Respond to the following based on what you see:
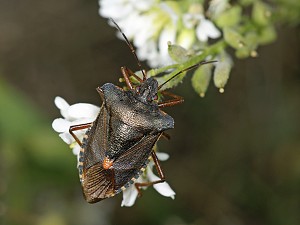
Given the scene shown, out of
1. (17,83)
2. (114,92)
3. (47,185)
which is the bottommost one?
(47,185)

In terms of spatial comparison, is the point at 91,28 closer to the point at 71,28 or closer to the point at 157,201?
the point at 71,28

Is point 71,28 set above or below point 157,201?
above

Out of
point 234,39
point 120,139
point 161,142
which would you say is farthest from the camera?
point 161,142

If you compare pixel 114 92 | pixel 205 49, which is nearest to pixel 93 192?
pixel 114 92

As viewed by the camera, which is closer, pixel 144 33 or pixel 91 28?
pixel 144 33

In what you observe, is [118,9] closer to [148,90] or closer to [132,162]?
[148,90]

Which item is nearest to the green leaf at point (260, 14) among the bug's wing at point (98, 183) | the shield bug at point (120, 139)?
the shield bug at point (120, 139)

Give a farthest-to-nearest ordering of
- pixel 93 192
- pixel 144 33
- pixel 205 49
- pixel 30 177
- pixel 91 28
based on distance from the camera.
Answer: pixel 91 28, pixel 30 177, pixel 144 33, pixel 205 49, pixel 93 192

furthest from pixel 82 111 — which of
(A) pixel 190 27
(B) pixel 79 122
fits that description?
(A) pixel 190 27

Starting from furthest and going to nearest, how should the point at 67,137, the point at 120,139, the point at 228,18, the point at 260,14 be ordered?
1. the point at 260,14
2. the point at 228,18
3. the point at 67,137
4. the point at 120,139
